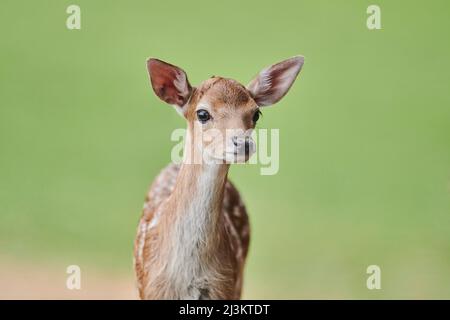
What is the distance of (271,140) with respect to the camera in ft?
15.8

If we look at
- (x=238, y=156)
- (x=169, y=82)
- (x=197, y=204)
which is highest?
(x=169, y=82)

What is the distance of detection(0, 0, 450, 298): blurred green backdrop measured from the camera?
5.55 meters

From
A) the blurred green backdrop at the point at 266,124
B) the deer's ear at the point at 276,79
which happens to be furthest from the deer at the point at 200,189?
the blurred green backdrop at the point at 266,124

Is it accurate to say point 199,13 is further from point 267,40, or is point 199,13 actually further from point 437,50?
point 437,50

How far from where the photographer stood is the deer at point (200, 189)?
3.45 meters

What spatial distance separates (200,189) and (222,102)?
1.16 feet

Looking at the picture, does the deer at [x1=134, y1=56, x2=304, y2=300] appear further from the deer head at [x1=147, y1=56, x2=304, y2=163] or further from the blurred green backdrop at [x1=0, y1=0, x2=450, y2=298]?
the blurred green backdrop at [x1=0, y1=0, x2=450, y2=298]

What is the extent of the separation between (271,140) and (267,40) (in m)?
1.21

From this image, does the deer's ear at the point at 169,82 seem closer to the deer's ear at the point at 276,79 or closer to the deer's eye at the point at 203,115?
the deer's eye at the point at 203,115

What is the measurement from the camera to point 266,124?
566cm

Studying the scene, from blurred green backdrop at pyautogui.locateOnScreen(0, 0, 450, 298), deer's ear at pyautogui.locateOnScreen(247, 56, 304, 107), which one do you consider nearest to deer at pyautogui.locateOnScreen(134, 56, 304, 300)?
deer's ear at pyautogui.locateOnScreen(247, 56, 304, 107)

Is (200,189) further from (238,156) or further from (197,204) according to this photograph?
(238,156)

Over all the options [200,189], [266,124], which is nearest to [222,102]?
[200,189]

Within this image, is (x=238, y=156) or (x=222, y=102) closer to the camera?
(x=238, y=156)
